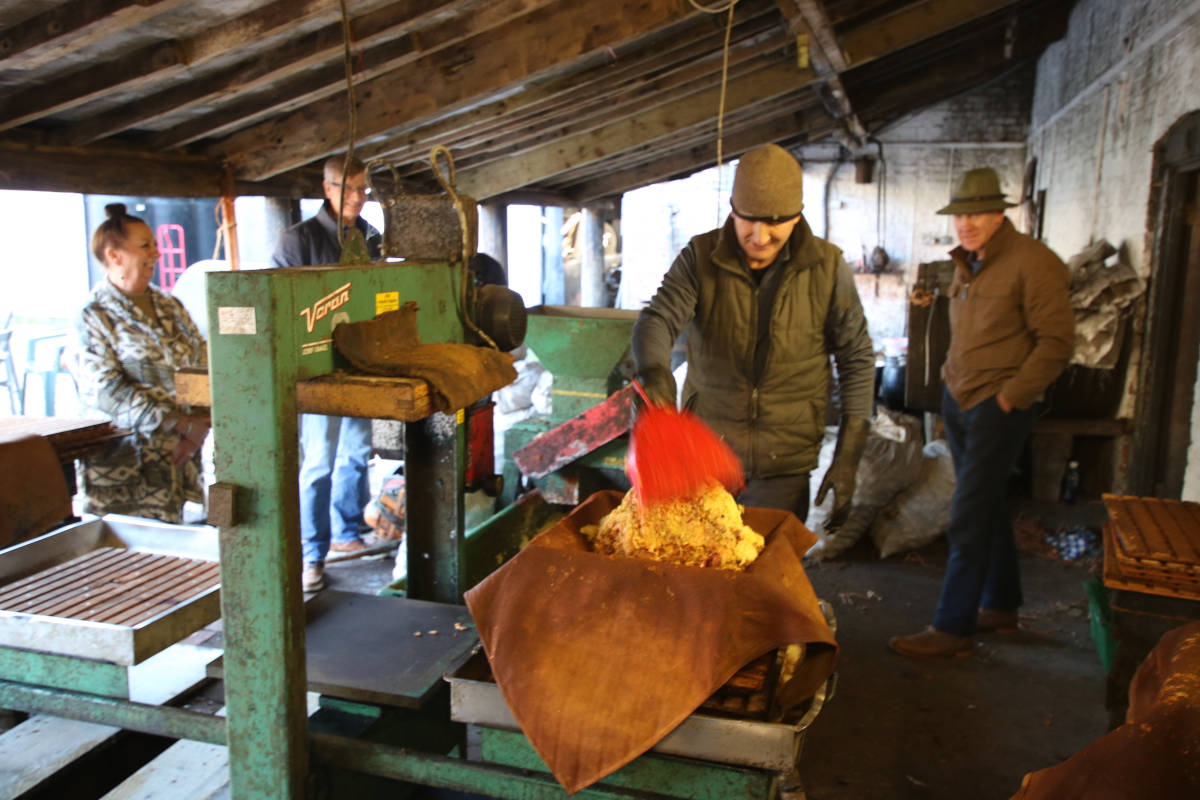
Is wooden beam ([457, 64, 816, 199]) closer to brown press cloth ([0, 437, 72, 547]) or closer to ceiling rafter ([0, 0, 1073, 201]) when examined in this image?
ceiling rafter ([0, 0, 1073, 201])

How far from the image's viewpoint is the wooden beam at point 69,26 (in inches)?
99.3

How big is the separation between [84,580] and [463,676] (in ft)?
4.15

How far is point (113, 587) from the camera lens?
227cm

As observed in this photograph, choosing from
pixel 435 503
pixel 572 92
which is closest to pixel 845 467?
pixel 435 503

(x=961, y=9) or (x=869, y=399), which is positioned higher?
(x=961, y=9)

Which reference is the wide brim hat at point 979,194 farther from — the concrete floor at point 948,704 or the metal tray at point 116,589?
the metal tray at point 116,589

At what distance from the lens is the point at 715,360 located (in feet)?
9.39

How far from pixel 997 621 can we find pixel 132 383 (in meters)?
3.78

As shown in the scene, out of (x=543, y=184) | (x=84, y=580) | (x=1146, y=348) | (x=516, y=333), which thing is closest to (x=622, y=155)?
(x=543, y=184)

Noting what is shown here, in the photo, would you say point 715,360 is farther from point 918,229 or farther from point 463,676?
point 918,229

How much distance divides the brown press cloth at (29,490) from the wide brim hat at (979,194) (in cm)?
332

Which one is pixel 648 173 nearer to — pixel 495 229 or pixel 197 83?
pixel 495 229

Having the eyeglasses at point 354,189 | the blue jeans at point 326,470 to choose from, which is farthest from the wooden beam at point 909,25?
the blue jeans at point 326,470

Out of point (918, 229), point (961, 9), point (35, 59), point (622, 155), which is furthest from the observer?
point (918, 229)
